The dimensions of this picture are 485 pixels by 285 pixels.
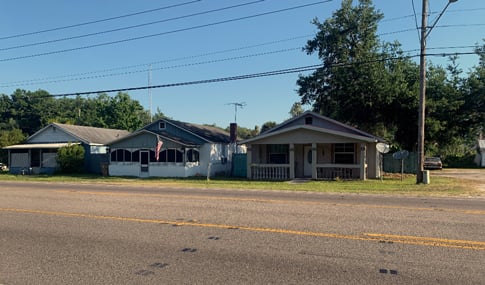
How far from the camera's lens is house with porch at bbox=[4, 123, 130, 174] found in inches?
1334

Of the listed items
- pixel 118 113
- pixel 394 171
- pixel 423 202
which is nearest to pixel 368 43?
pixel 394 171

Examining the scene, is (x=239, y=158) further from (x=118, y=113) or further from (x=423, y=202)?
(x=118, y=113)

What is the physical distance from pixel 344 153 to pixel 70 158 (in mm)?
22249

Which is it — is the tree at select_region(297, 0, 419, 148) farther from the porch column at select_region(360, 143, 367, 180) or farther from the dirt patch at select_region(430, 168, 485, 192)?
the porch column at select_region(360, 143, 367, 180)

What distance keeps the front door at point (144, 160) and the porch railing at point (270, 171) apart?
28.1 ft

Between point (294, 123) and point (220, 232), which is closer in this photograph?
point (220, 232)

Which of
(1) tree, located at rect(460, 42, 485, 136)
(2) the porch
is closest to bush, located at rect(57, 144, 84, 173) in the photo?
(2) the porch

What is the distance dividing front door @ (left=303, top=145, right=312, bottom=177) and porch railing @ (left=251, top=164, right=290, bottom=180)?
176 centimetres

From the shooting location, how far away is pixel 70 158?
32.2 meters

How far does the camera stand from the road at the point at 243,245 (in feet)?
16.6

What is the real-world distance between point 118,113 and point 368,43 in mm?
40090

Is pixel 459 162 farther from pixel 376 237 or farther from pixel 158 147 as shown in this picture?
pixel 376 237

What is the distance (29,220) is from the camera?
9.15m

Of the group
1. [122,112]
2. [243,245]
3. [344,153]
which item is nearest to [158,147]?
[344,153]
